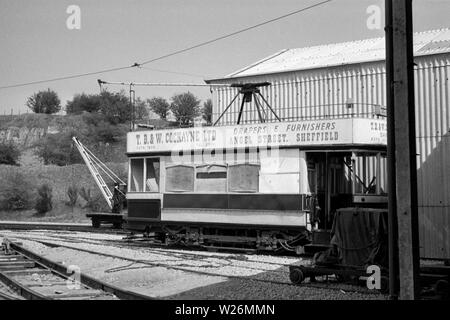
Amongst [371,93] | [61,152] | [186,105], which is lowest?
[371,93]

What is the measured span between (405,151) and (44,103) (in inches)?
3495

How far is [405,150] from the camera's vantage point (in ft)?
25.8

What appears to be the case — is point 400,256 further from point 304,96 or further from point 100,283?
point 304,96

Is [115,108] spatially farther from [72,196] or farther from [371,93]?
[371,93]

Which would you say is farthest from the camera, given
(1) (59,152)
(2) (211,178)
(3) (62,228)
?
(1) (59,152)

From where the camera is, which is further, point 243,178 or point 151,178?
point 151,178

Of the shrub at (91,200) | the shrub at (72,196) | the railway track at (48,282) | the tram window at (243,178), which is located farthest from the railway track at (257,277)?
the shrub at (72,196)

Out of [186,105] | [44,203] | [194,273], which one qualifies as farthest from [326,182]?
[186,105]

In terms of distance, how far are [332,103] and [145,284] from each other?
10592 millimetres

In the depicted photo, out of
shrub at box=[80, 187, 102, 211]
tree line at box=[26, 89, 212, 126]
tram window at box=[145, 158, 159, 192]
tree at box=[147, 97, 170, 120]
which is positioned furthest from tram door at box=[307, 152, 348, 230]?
tree at box=[147, 97, 170, 120]

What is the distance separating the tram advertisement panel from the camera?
47.1 ft

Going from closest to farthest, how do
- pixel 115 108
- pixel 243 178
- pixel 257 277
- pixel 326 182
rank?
pixel 257 277 < pixel 326 182 < pixel 243 178 < pixel 115 108

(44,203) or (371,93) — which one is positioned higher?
(371,93)

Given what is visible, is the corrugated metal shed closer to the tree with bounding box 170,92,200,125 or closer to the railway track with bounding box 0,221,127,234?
the railway track with bounding box 0,221,127,234
